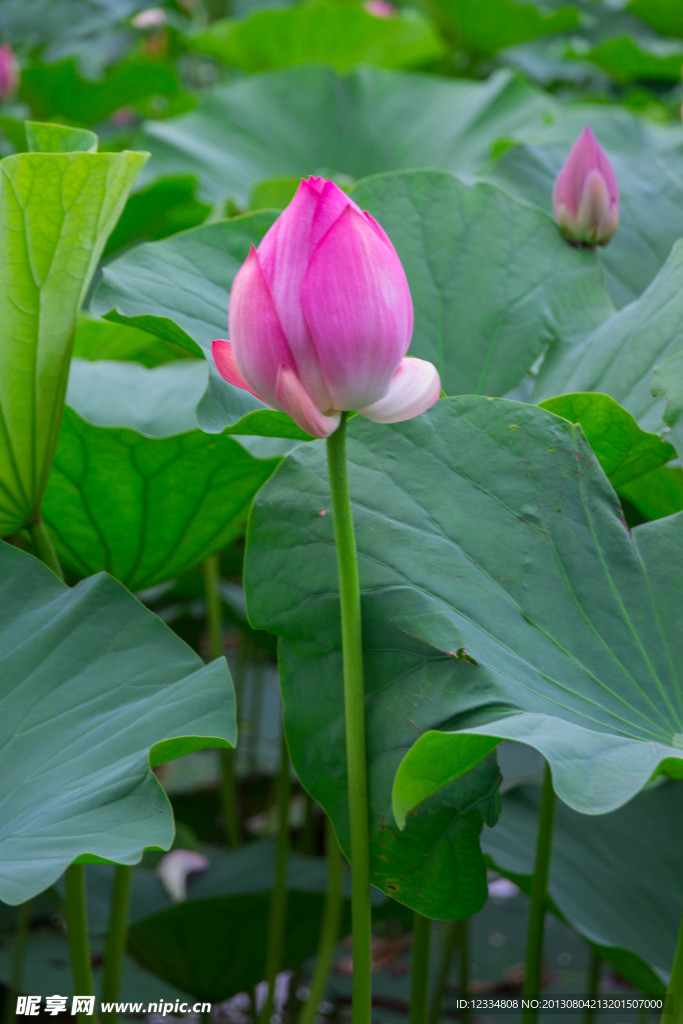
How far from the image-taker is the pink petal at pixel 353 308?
0.46 meters

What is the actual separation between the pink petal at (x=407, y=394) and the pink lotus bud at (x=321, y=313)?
0.05 ft

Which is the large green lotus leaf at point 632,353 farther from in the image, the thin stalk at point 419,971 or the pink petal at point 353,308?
the thin stalk at point 419,971

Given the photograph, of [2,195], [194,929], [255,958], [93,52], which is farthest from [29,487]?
[93,52]

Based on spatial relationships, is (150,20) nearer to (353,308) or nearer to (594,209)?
(594,209)

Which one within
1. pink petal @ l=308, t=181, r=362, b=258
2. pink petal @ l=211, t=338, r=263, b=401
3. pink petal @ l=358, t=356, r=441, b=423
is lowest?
pink petal @ l=211, t=338, r=263, b=401

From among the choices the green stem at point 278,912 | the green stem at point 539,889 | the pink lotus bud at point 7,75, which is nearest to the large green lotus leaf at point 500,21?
the pink lotus bud at point 7,75

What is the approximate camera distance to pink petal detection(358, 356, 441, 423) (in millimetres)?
496

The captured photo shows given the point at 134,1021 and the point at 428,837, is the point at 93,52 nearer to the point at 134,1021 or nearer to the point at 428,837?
the point at 134,1021

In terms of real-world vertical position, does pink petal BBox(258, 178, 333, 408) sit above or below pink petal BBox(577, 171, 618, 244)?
above

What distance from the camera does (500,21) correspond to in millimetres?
2336

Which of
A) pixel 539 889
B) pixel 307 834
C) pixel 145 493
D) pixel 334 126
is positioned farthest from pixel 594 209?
pixel 334 126

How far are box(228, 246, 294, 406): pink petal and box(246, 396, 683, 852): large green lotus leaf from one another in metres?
0.15

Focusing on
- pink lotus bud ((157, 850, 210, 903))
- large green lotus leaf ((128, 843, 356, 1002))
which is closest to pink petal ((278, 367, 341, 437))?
large green lotus leaf ((128, 843, 356, 1002))

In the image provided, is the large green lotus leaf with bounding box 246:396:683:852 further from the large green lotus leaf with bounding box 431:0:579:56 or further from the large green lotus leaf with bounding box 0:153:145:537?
the large green lotus leaf with bounding box 431:0:579:56
